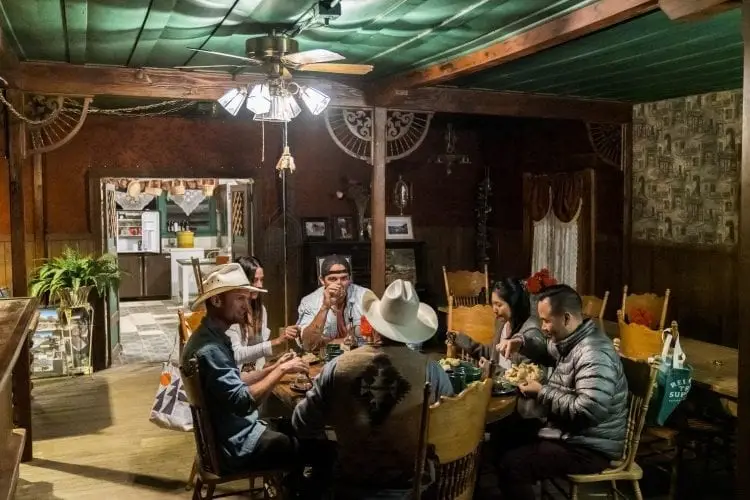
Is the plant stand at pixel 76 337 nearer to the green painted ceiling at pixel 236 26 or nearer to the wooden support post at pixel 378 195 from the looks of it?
the green painted ceiling at pixel 236 26

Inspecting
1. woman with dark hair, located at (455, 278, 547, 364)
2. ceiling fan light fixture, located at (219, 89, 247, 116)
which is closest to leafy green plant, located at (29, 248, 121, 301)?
ceiling fan light fixture, located at (219, 89, 247, 116)

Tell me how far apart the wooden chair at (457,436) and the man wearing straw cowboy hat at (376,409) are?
101mm

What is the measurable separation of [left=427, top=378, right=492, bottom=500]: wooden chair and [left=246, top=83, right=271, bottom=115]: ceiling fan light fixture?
8.09 feet

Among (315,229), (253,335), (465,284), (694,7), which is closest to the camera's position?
(694,7)

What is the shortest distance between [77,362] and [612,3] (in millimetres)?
5932

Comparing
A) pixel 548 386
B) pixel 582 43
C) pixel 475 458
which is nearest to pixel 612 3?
pixel 582 43

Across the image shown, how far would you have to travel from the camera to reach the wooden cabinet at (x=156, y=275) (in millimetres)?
12180

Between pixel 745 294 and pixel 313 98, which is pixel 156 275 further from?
pixel 745 294

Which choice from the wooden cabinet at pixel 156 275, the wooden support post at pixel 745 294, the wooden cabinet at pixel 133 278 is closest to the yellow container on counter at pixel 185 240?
the wooden cabinet at pixel 156 275

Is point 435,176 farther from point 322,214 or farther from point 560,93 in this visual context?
point 560,93

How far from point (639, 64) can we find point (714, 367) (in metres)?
2.18

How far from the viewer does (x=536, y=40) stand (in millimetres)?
3596

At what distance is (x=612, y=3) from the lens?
3.02 m

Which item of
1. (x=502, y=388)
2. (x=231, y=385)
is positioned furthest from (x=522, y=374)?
(x=231, y=385)
